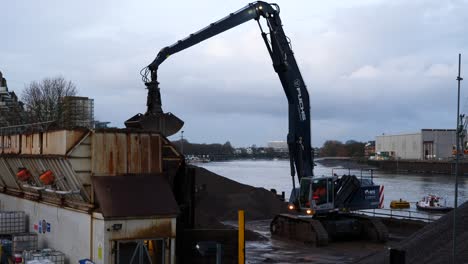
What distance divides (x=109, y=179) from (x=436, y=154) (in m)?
147

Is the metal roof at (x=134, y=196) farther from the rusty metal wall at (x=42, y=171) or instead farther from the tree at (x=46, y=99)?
the tree at (x=46, y=99)

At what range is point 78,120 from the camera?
55.8 meters

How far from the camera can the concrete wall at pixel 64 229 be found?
15078 mm

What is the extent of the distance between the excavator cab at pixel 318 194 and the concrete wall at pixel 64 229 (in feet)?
36.1

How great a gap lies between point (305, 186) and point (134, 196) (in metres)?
11.1

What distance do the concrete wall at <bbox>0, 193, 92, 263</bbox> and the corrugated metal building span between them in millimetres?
27

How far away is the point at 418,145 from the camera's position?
526 ft

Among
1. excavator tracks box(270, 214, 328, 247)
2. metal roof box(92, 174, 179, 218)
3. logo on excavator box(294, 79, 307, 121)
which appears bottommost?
excavator tracks box(270, 214, 328, 247)

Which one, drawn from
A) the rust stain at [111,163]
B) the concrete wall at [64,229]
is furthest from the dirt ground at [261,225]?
the rust stain at [111,163]

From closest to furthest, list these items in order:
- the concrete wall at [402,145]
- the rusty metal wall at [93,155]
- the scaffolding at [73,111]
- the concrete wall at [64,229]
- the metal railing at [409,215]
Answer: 1. the rusty metal wall at [93,155]
2. the concrete wall at [64,229]
3. the metal railing at [409,215]
4. the scaffolding at [73,111]
5. the concrete wall at [402,145]

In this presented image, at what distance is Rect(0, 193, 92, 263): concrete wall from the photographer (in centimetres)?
1508

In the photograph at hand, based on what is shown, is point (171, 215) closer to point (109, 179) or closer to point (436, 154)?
point (109, 179)

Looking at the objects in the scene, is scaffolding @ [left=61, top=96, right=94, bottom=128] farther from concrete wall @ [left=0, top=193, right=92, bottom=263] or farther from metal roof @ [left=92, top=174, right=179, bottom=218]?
metal roof @ [left=92, top=174, right=179, bottom=218]

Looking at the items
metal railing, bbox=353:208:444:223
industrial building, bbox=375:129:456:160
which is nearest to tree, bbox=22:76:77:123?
metal railing, bbox=353:208:444:223
